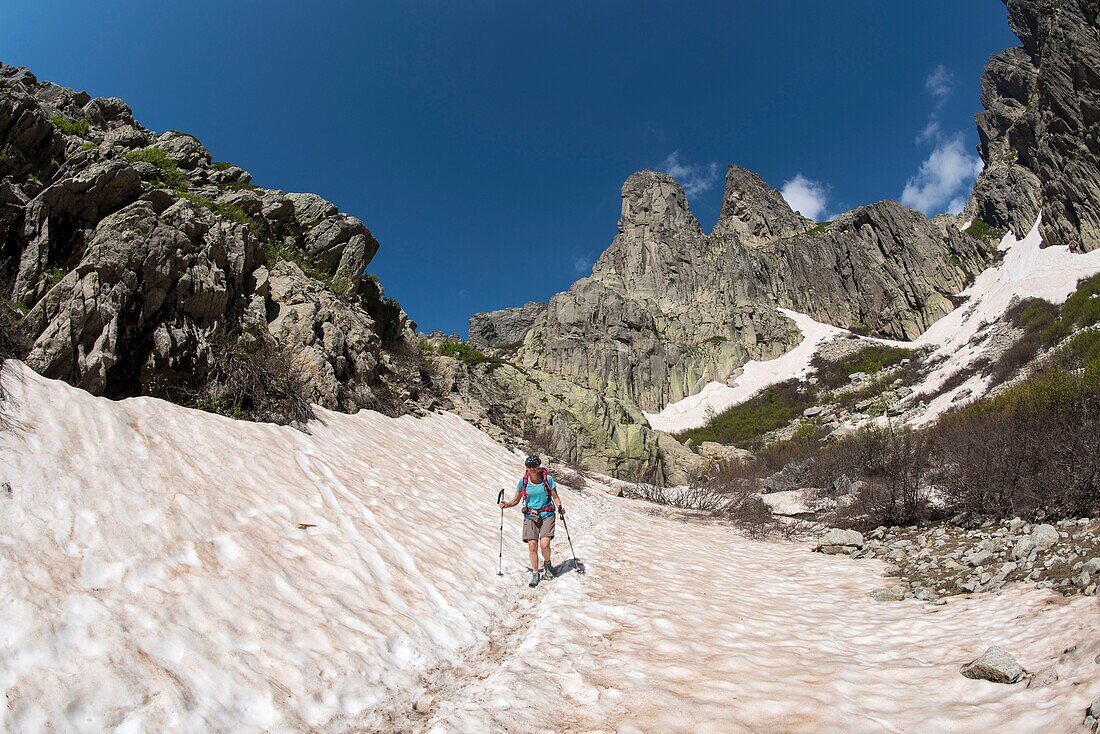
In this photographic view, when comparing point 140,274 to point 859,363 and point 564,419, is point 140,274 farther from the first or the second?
point 859,363

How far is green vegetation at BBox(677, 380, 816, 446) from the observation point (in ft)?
187

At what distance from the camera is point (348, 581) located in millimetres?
5055

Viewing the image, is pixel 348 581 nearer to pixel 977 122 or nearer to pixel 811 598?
pixel 811 598

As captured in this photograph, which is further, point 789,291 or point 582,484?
point 789,291

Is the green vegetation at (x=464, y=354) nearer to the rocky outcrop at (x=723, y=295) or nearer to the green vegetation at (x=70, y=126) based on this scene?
the green vegetation at (x=70, y=126)

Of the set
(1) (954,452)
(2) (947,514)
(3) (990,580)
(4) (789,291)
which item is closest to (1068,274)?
(4) (789,291)

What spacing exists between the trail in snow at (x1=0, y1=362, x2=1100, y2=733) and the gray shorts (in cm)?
60

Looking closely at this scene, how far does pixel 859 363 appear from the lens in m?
65.7

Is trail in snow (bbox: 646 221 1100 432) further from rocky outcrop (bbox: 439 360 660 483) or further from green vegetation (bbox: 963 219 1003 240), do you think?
rocky outcrop (bbox: 439 360 660 483)

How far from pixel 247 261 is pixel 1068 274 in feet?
241

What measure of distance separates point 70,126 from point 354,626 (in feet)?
41.7

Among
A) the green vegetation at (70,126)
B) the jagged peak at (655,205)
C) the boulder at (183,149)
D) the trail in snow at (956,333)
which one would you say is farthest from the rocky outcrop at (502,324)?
the green vegetation at (70,126)

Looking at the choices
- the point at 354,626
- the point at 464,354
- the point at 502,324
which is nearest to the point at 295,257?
the point at 464,354

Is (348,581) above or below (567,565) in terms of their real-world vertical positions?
above
